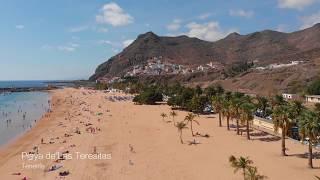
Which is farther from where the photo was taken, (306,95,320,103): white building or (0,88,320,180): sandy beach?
(306,95,320,103): white building

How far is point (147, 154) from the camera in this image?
44.0 meters

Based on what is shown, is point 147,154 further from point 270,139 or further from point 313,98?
point 313,98

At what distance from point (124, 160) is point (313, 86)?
72.1 meters

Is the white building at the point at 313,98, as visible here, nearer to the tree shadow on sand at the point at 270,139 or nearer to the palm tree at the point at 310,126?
the tree shadow on sand at the point at 270,139

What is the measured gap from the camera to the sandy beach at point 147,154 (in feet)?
117

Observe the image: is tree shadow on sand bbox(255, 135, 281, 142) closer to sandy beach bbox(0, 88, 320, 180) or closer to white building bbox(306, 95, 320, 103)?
sandy beach bbox(0, 88, 320, 180)

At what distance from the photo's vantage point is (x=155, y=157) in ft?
139

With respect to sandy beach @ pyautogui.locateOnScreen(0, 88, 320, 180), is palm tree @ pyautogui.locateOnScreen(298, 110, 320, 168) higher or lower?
higher

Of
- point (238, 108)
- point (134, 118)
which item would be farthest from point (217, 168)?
point (134, 118)

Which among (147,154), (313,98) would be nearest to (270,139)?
(147,154)

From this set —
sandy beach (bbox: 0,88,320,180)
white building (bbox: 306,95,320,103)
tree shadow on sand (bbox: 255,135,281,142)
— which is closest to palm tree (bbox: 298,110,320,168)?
sandy beach (bbox: 0,88,320,180)

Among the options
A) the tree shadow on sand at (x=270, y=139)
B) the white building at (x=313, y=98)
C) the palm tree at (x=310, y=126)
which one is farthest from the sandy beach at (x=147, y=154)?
the white building at (x=313, y=98)

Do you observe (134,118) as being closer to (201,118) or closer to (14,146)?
(201,118)

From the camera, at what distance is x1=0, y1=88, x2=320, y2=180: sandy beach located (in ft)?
117
